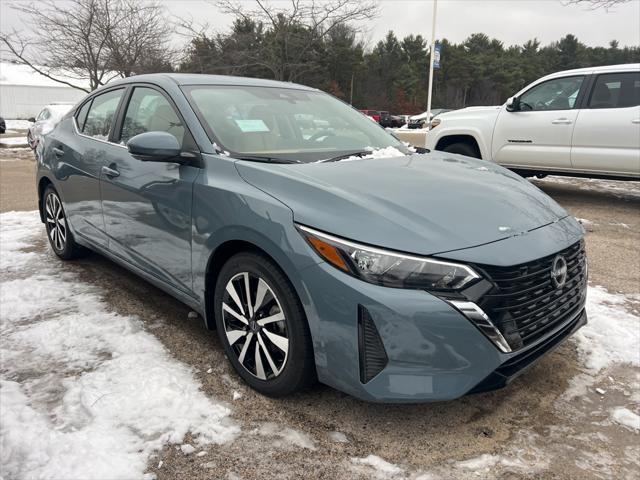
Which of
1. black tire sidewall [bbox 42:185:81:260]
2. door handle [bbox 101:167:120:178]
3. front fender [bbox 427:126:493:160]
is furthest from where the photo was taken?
front fender [bbox 427:126:493:160]

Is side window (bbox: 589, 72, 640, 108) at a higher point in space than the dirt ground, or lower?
higher

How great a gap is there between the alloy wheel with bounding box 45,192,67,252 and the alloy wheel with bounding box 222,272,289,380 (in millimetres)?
2566

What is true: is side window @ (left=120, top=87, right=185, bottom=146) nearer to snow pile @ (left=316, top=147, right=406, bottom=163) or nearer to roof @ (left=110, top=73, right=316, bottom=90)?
roof @ (left=110, top=73, right=316, bottom=90)

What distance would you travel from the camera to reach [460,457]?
218 cm

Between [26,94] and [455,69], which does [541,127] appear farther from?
[455,69]

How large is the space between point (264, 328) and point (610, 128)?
20.3ft

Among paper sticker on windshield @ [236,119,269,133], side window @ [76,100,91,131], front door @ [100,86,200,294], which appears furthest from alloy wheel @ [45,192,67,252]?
paper sticker on windshield @ [236,119,269,133]

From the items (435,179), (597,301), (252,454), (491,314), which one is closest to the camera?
(491,314)

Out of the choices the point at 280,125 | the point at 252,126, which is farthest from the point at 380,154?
the point at 252,126

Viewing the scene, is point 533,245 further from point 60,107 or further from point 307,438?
point 60,107

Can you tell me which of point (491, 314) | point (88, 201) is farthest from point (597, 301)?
point (88, 201)

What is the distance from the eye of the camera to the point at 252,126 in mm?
3086

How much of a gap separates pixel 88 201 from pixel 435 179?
2641 millimetres

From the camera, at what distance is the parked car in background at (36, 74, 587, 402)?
2.04 meters
